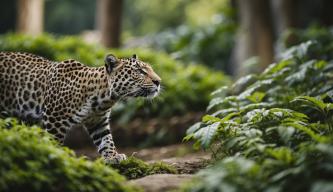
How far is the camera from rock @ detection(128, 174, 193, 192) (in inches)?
266

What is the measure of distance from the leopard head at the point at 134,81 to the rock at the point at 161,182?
1631mm

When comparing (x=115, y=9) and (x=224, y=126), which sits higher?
(x=115, y=9)

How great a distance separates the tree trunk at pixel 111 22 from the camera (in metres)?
19.4

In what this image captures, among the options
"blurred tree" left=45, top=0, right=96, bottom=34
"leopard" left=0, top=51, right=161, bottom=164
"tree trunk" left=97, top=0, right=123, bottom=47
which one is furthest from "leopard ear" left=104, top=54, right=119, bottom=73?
"blurred tree" left=45, top=0, right=96, bottom=34

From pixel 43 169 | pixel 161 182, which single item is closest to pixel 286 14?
pixel 161 182

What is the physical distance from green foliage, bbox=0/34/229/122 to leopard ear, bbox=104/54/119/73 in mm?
5996

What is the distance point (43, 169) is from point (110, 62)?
2.74m

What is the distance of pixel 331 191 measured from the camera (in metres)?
5.30

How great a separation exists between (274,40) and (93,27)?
26899 millimetres

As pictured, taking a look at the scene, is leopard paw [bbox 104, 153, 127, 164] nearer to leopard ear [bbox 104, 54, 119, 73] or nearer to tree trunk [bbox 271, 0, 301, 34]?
leopard ear [bbox 104, 54, 119, 73]

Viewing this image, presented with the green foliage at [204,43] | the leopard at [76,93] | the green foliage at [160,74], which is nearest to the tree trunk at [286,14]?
the green foliage at [160,74]

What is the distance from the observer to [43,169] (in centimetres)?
637

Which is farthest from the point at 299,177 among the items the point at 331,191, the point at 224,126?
the point at 224,126

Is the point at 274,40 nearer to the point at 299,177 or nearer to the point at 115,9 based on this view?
the point at 115,9
